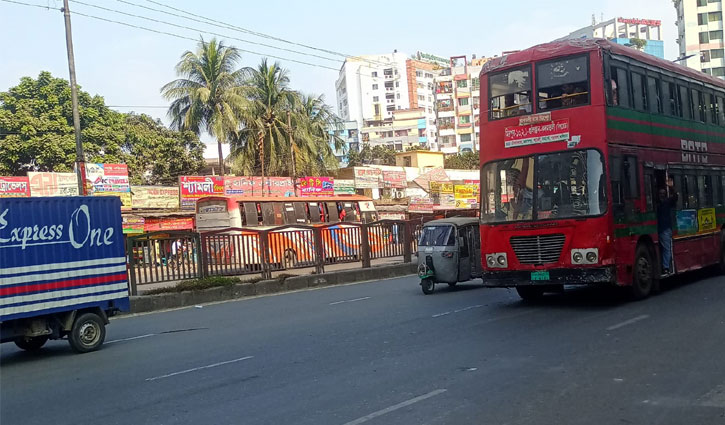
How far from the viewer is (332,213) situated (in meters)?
32.8

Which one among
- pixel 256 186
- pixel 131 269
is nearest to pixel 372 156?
pixel 256 186

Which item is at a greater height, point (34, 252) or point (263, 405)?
point (34, 252)

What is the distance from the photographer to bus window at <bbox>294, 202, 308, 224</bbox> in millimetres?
31094

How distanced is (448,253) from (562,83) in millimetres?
5644

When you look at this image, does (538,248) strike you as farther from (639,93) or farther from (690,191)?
(690,191)

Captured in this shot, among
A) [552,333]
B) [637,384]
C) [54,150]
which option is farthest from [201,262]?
[54,150]

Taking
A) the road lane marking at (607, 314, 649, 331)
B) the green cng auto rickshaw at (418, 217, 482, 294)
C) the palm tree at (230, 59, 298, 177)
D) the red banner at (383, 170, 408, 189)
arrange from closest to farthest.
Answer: the road lane marking at (607, 314, 649, 331) → the green cng auto rickshaw at (418, 217, 482, 294) → the palm tree at (230, 59, 298, 177) → the red banner at (383, 170, 408, 189)

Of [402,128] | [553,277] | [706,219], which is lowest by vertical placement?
[553,277]

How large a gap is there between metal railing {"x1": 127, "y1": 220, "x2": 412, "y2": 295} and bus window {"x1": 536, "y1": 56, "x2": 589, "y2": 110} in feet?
31.0

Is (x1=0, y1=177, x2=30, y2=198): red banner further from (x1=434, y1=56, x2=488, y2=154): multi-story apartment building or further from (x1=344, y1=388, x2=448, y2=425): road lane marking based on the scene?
(x1=434, y1=56, x2=488, y2=154): multi-story apartment building

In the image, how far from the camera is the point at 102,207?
36.8 ft

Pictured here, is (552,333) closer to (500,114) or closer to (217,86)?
(500,114)

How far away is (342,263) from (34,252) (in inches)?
486

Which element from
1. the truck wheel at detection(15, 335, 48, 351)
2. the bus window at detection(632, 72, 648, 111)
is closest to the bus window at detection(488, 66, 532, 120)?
the bus window at detection(632, 72, 648, 111)
